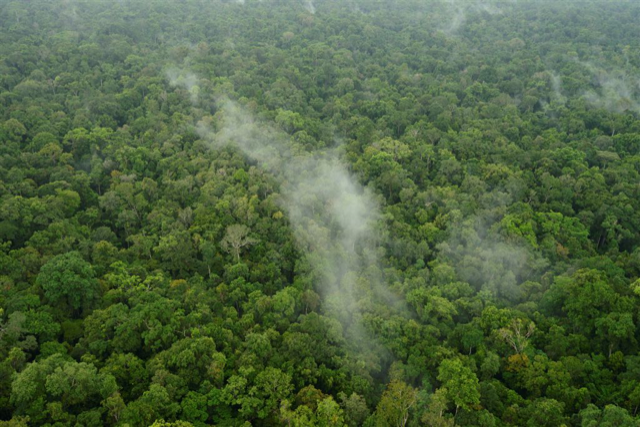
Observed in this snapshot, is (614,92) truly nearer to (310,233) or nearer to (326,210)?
(326,210)

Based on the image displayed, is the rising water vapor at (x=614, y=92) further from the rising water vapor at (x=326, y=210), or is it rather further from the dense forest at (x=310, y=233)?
the rising water vapor at (x=326, y=210)

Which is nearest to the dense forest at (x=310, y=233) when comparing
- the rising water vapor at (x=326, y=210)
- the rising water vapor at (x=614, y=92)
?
the rising water vapor at (x=326, y=210)

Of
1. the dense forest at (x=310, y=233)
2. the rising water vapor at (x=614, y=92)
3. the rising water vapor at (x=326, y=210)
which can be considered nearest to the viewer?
the dense forest at (x=310, y=233)

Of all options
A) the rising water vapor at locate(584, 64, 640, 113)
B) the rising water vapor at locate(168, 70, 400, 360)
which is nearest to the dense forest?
the rising water vapor at locate(168, 70, 400, 360)

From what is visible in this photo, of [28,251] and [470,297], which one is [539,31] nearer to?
[470,297]

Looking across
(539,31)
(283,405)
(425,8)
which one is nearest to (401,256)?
(283,405)

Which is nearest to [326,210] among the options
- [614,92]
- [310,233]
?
[310,233]

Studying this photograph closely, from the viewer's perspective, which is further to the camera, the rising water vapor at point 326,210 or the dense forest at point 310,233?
the rising water vapor at point 326,210

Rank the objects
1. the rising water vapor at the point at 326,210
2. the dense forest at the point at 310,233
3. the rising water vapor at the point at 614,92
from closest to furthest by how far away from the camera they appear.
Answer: the dense forest at the point at 310,233, the rising water vapor at the point at 326,210, the rising water vapor at the point at 614,92

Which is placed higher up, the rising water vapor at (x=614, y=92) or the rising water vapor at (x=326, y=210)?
the rising water vapor at (x=614, y=92)
